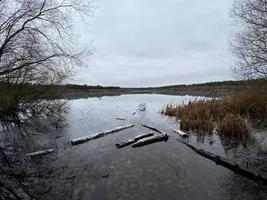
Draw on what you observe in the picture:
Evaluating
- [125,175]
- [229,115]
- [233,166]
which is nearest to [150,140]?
[125,175]

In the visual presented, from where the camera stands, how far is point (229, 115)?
12.1 meters

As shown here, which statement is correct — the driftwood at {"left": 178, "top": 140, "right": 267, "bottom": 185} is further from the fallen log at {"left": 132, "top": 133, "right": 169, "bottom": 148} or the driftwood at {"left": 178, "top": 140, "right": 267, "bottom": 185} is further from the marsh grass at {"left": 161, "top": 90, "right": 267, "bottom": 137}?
the marsh grass at {"left": 161, "top": 90, "right": 267, "bottom": 137}

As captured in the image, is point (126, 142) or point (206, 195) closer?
point (206, 195)

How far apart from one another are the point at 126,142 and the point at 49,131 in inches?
210

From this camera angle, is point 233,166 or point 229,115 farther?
point 229,115

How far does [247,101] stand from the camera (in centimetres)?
1573

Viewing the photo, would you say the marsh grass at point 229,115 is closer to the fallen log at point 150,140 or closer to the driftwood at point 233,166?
the fallen log at point 150,140

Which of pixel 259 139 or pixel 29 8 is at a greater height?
pixel 29 8

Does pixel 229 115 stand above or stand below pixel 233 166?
above

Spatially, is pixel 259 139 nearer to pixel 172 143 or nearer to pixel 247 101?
pixel 172 143

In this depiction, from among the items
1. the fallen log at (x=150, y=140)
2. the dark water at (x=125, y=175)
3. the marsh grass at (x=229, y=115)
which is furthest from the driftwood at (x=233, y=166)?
the marsh grass at (x=229, y=115)

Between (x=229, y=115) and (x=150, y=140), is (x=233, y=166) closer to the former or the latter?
(x=150, y=140)

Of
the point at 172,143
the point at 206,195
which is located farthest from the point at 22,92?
the point at 206,195

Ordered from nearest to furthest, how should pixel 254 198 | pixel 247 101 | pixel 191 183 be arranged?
pixel 254 198 → pixel 191 183 → pixel 247 101
